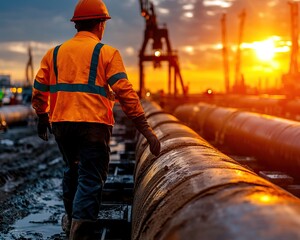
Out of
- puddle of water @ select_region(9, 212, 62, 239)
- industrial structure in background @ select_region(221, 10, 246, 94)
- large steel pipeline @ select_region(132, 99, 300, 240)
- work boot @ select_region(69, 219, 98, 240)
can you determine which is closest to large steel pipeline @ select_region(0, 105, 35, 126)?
puddle of water @ select_region(9, 212, 62, 239)

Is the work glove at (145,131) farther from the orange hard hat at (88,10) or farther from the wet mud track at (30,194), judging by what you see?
the wet mud track at (30,194)

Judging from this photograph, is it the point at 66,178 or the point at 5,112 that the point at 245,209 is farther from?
the point at 5,112

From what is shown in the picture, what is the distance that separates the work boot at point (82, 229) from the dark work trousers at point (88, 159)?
3cm

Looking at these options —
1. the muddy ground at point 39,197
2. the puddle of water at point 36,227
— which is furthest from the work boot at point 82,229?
the puddle of water at point 36,227

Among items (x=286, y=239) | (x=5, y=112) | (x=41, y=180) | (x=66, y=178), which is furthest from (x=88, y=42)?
(x=5, y=112)

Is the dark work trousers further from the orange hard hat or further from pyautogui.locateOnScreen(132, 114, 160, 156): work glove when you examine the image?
the orange hard hat

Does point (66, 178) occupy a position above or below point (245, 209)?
below

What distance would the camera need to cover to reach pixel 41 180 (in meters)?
8.37

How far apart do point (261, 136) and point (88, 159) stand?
5197mm

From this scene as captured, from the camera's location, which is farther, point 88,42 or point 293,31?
point 293,31

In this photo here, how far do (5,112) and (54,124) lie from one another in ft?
61.4

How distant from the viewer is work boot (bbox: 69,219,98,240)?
10.4ft

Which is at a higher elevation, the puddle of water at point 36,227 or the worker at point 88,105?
the worker at point 88,105

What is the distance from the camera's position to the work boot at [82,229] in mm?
3174
